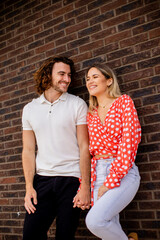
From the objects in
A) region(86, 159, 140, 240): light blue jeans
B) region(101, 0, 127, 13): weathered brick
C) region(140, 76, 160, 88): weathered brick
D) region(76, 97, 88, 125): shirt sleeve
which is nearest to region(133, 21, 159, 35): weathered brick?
region(101, 0, 127, 13): weathered brick

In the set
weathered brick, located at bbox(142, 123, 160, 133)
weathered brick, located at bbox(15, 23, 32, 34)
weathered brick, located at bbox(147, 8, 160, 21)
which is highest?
weathered brick, located at bbox(15, 23, 32, 34)

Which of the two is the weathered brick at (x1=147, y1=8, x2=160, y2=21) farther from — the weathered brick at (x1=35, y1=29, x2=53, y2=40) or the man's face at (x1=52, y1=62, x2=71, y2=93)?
the weathered brick at (x1=35, y1=29, x2=53, y2=40)

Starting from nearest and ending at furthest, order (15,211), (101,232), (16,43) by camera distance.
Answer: (101,232) → (15,211) → (16,43)

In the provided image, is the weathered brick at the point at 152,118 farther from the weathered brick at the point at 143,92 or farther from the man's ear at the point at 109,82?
the man's ear at the point at 109,82

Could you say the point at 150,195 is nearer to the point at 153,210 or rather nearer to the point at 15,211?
the point at 153,210

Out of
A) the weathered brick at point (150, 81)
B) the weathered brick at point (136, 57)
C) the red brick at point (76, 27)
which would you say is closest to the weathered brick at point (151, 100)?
the weathered brick at point (150, 81)

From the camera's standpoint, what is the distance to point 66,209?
8.17 ft

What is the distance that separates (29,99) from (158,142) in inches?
69.0

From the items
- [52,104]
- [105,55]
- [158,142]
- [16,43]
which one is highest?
[16,43]

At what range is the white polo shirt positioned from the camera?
8.62 ft

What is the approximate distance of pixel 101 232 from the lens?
7.05 ft

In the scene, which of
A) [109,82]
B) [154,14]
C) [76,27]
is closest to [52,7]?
[76,27]

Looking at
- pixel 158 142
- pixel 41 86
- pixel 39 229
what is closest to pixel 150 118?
pixel 158 142

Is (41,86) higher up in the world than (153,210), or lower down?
higher up
